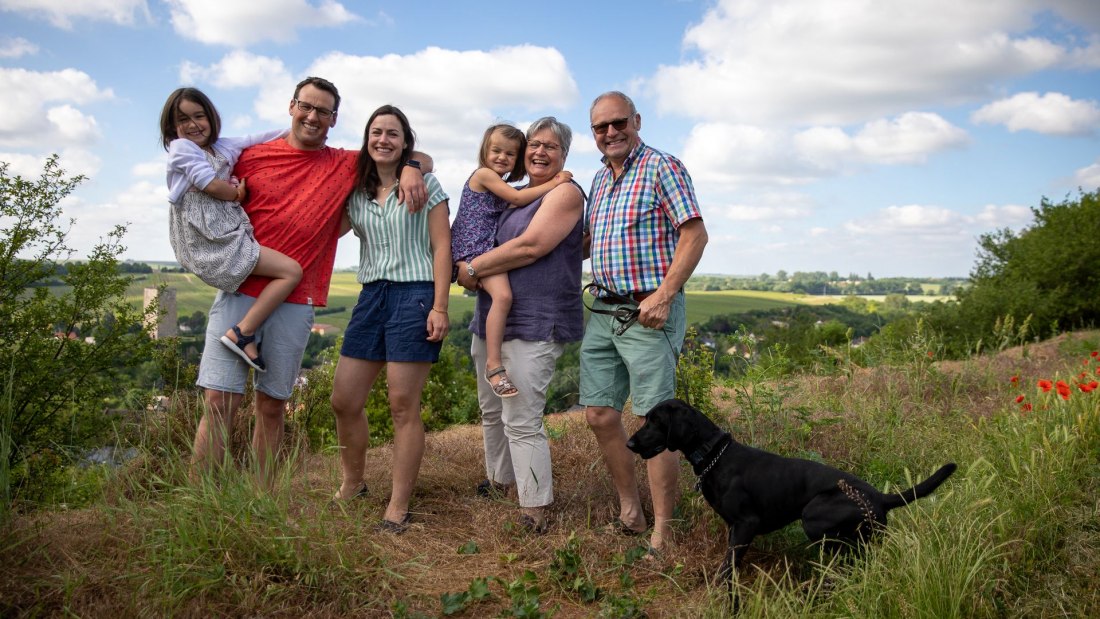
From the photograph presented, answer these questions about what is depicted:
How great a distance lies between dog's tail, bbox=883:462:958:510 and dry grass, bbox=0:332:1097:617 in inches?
20.2

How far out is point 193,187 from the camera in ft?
11.5

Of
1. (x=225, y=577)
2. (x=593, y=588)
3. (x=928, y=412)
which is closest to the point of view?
(x=225, y=577)

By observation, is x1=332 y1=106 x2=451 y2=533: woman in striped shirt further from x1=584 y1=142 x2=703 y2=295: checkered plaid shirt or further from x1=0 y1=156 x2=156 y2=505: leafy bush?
x1=0 y1=156 x2=156 y2=505: leafy bush

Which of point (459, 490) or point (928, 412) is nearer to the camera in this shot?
point (459, 490)

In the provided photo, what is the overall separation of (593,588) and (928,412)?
3.77 m

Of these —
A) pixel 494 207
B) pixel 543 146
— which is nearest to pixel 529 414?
pixel 494 207

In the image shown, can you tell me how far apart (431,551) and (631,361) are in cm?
132

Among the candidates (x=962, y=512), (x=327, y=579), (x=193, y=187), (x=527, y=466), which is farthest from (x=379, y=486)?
(x=962, y=512)

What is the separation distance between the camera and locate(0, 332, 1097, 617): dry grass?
280 centimetres

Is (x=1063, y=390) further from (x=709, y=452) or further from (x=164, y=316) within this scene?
(x=164, y=316)

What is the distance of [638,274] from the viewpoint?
11.7 ft

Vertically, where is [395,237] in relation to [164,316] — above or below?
above

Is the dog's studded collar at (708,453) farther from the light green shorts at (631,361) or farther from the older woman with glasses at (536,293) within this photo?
the older woman with glasses at (536,293)

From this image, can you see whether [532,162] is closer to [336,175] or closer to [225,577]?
[336,175]
